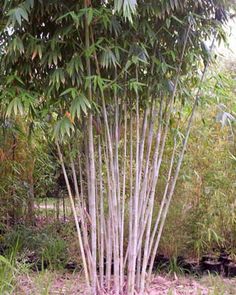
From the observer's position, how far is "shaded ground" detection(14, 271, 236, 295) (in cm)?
276

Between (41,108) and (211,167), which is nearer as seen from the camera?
(41,108)

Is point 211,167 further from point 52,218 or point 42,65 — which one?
point 52,218

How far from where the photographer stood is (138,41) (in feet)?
7.68

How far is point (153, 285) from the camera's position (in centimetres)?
300

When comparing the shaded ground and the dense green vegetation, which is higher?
the dense green vegetation

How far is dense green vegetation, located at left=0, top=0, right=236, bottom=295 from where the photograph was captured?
218 cm

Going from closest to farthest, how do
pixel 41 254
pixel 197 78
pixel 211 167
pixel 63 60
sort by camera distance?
pixel 63 60 → pixel 197 78 → pixel 211 167 → pixel 41 254

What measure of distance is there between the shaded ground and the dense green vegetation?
0.18 meters

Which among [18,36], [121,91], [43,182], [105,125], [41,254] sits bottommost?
[41,254]

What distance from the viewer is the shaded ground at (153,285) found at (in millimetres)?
2758

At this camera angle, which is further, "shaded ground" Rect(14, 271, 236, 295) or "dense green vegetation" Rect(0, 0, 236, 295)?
"shaded ground" Rect(14, 271, 236, 295)

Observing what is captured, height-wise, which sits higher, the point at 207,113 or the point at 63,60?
the point at 63,60

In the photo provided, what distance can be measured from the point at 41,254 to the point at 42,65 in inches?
73.0

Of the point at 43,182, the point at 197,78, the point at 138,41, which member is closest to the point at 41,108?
the point at 138,41
